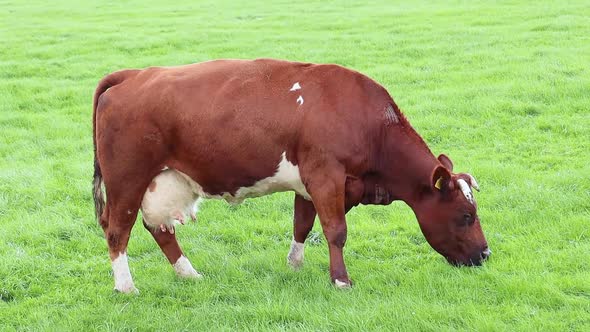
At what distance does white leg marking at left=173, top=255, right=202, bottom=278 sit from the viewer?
281 inches

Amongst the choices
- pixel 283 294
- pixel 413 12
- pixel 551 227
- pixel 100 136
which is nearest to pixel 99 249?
pixel 100 136

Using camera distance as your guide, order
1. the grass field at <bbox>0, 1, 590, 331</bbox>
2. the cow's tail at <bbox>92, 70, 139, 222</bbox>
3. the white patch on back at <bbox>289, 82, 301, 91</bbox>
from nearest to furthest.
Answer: the grass field at <bbox>0, 1, 590, 331</bbox> → the white patch on back at <bbox>289, 82, 301, 91</bbox> → the cow's tail at <bbox>92, 70, 139, 222</bbox>

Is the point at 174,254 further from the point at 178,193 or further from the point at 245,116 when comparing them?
the point at 245,116

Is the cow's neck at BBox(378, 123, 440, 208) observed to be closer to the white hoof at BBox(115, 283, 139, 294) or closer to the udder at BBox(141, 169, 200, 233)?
the udder at BBox(141, 169, 200, 233)

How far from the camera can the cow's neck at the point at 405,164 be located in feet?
22.1

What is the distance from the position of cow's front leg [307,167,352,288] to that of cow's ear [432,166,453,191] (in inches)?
31.1

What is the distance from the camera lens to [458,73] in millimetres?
15125

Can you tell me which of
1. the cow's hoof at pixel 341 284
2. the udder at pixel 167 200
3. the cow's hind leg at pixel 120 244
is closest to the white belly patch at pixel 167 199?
the udder at pixel 167 200

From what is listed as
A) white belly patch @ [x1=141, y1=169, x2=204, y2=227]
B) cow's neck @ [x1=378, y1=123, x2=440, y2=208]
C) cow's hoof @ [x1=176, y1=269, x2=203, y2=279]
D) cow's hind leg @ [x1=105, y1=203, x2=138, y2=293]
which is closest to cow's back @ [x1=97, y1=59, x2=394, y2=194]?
white belly patch @ [x1=141, y1=169, x2=204, y2=227]

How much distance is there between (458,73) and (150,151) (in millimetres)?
9725

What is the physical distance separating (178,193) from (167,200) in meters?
0.11

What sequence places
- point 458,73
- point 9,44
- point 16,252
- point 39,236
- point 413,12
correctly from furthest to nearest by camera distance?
point 413,12 → point 9,44 → point 458,73 → point 39,236 → point 16,252

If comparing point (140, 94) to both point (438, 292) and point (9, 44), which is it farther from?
point (9, 44)

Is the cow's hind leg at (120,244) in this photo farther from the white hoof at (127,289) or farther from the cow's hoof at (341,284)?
the cow's hoof at (341,284)
